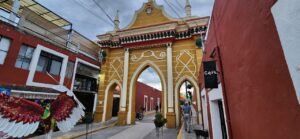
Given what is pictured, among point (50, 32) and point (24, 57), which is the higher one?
point (50, 32)

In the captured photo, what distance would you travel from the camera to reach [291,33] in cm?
110

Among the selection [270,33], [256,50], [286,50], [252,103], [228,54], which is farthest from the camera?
[228,54]

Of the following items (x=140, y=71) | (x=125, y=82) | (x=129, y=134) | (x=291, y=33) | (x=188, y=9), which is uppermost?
(x=188, y=9)

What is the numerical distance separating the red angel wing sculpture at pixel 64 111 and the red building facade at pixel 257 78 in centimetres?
293

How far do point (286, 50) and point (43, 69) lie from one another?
34.7 ft

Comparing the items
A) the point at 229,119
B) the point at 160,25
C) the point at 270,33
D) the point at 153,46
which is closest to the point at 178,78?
the point at 153,46

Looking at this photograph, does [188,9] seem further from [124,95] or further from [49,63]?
[49,63]

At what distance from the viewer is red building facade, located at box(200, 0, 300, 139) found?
4.02 feet

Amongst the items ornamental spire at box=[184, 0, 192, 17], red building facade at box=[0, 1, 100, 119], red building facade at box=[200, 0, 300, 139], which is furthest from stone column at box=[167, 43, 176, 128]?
red building facade at box=[200, 0, 300, 139]

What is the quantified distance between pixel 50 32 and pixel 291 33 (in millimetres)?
11829

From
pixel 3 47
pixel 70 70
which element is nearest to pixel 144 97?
pixel 70 70

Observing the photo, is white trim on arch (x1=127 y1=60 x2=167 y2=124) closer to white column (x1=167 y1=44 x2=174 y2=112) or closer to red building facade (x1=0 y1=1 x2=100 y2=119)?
white column (x1=167 y1=44 x2=174 y2=112)

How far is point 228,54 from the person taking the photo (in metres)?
2.81

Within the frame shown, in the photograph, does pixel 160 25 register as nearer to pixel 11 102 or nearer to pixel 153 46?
pixel 153 46
